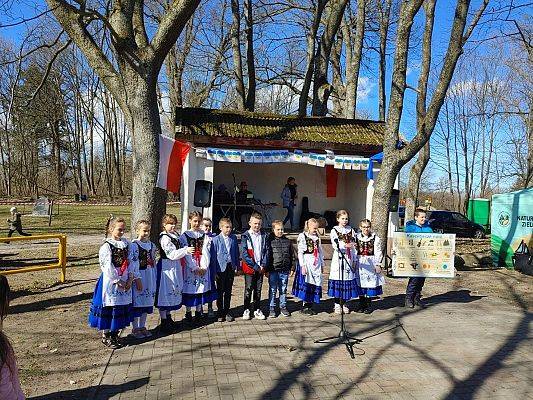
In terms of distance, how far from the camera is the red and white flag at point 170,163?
344 inches

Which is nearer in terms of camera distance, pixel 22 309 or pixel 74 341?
pixel 74 341

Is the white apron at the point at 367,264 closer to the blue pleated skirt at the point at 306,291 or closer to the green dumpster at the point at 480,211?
the blue pleated skirt at the point at 306,291

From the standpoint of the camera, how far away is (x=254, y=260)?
710 centimetres

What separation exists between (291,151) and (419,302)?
622 centimetres

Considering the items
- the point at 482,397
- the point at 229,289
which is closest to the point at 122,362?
the point at 229,289

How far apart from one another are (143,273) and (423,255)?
4821 millimetres

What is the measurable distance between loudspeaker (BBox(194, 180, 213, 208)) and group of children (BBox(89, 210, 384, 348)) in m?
4.80

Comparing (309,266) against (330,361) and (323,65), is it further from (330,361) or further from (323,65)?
(323,65)

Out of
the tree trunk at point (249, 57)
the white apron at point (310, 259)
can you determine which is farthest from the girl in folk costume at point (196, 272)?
the tree trunk at point (249, 57)

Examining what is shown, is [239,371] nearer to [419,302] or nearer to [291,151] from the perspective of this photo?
[419,302]

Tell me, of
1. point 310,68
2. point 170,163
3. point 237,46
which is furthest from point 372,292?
point 237,46

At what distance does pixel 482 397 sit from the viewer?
4.61 meters

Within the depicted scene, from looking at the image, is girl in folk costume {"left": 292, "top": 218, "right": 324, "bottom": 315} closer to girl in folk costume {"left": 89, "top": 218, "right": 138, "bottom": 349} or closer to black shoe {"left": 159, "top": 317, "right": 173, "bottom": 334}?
black shoe {"left": 159, "top": 317, "right": 173, "bottom": 334}

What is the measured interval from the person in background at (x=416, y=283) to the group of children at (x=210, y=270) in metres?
0.86
